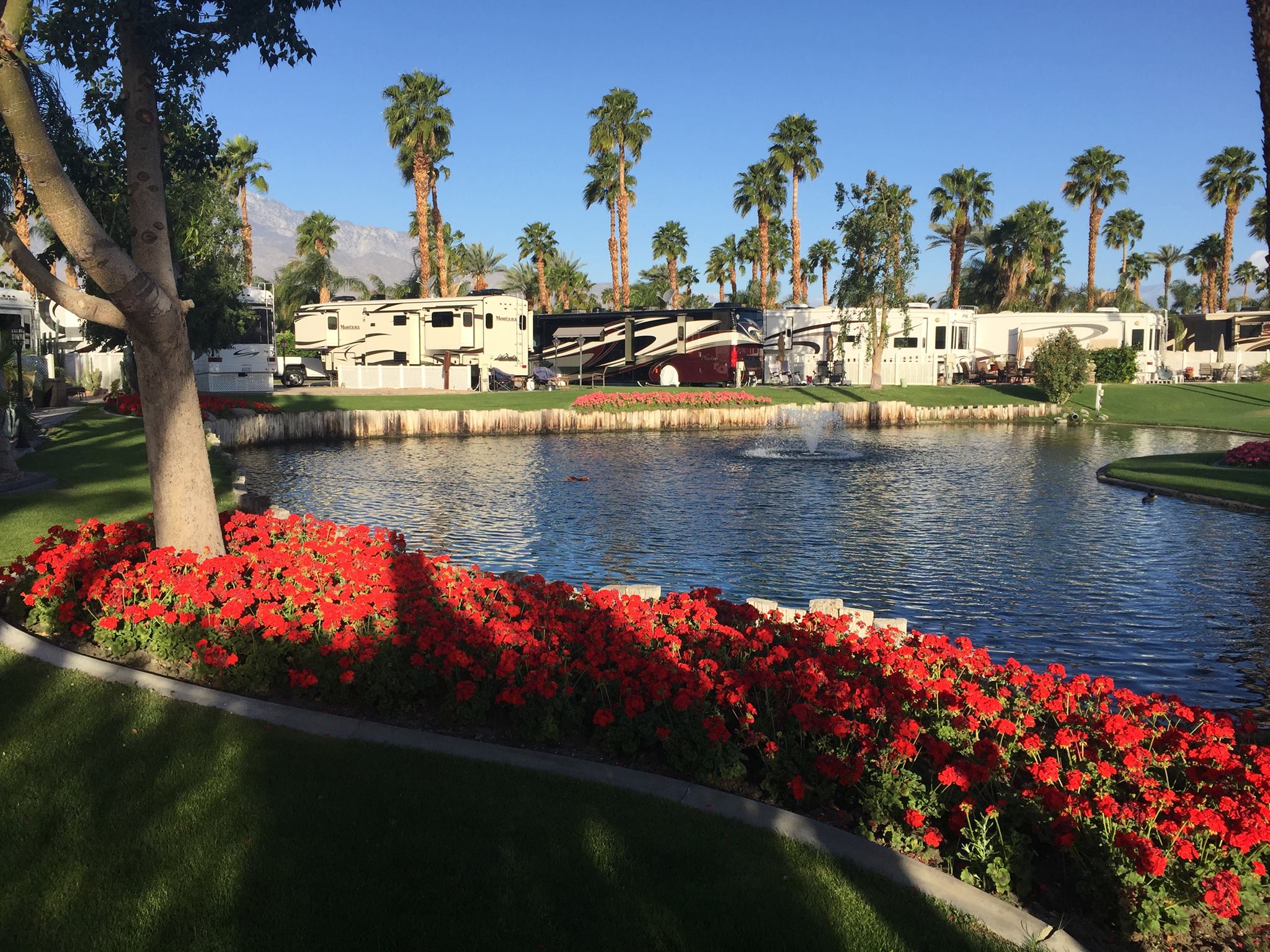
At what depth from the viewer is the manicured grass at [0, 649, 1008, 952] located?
4.48m

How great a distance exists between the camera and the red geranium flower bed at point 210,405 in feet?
105

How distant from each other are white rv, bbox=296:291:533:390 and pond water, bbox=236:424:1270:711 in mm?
18185

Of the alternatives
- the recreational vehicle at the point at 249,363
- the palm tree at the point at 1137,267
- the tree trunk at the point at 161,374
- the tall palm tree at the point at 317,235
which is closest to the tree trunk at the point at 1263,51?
the tree trunk at the point at 161,374

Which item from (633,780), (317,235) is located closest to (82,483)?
(633,780)

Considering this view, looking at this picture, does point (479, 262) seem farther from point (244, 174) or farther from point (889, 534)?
point (889, 534)

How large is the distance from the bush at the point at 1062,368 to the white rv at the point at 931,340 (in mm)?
9852

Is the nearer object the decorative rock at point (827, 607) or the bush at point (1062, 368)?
the decorative rock at point (827, 607)

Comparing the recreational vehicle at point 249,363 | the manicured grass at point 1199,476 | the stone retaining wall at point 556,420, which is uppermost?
the recreational vehicle at point 249,363

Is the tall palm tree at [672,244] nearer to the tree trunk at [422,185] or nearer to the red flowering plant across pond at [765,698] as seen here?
the tree trunk at [422,185]

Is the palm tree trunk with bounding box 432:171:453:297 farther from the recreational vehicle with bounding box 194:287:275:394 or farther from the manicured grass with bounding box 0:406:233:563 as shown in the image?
the manicured grass with bounding box 0:406:233:563

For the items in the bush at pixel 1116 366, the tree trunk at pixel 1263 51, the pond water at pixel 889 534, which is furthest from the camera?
the bush at pixel 1116 366

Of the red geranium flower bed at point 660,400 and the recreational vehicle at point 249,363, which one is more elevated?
the recreational vehicle at point 249,363

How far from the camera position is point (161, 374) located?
31.1 feet

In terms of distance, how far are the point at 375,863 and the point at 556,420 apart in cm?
3396
